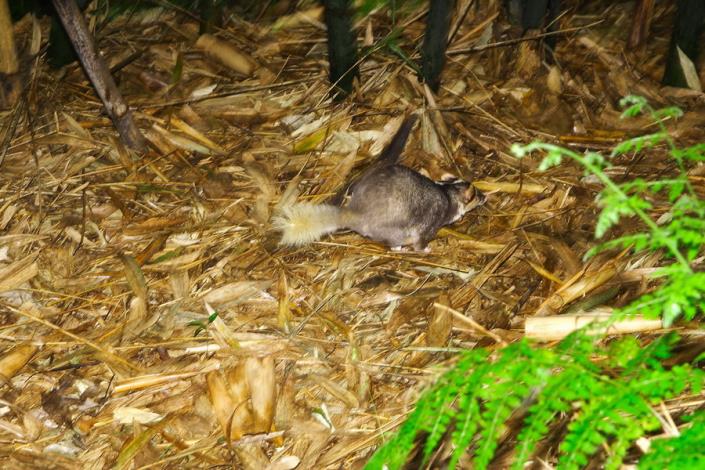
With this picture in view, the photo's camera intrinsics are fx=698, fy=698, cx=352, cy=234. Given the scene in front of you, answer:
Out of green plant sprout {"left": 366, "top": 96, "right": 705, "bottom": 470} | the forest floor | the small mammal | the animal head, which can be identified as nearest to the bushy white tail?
the small mammal

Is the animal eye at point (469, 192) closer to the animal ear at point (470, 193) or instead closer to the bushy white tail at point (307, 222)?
the animal ear at point (470, 193)

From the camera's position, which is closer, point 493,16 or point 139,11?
point 493,16

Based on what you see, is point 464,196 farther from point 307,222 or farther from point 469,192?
point 307,222

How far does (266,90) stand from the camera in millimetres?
4555

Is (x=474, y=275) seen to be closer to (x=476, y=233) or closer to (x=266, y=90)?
(x=476, y=233)

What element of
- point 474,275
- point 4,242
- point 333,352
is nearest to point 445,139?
point 474,275

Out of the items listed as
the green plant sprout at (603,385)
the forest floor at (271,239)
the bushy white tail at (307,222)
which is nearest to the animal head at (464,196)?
the forest floor at (271,239)

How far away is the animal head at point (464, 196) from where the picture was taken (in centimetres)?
373

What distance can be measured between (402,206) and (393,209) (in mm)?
55

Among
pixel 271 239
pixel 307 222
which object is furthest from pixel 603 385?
pixel 271 239

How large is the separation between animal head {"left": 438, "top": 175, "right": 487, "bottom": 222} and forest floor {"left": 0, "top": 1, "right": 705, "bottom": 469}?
0.13 m

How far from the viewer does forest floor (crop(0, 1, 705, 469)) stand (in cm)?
302

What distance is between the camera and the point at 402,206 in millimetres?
3678

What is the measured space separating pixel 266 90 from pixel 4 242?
1822 mm
